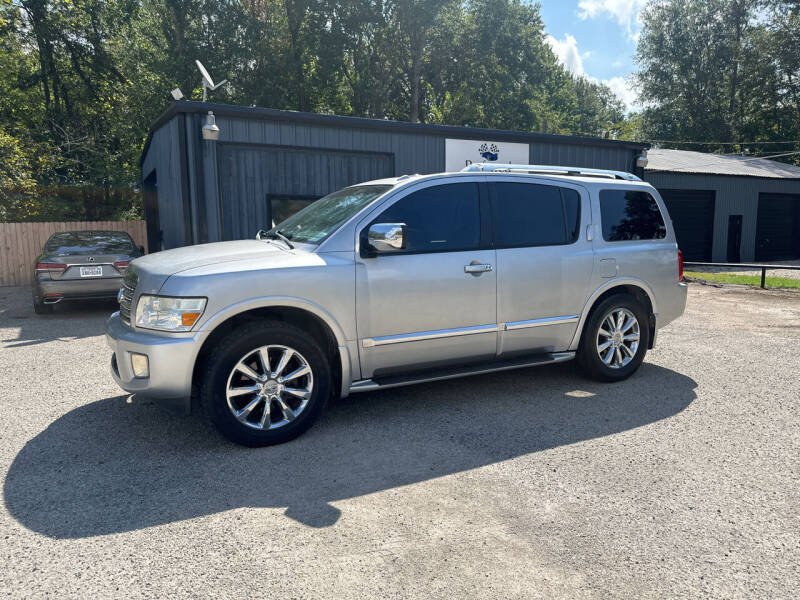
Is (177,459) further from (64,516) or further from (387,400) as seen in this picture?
(387,400)

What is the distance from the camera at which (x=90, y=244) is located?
1052 cm

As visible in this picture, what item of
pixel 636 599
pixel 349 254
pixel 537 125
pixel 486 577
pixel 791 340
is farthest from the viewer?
pixel 537 125

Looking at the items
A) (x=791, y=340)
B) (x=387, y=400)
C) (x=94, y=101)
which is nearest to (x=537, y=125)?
(x=94, y=101)

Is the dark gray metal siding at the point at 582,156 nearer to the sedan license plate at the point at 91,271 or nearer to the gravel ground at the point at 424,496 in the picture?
the sedan license plate at the point at 91,271

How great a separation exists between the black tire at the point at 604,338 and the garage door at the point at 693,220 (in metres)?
18.7

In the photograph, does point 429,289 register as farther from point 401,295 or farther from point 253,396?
point 253,396

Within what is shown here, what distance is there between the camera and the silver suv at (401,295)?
406 cm

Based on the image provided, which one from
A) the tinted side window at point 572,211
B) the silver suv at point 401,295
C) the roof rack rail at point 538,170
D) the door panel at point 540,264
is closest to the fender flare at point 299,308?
the silver suv at point 401,295

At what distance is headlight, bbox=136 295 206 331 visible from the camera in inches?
157

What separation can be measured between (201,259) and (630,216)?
422 cm

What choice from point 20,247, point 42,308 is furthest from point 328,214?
point 20,247

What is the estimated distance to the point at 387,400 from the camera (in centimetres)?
532

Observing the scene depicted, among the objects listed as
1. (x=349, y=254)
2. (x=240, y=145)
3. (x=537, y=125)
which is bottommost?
(x=349, y=254)

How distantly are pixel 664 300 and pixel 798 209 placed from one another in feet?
83.8
